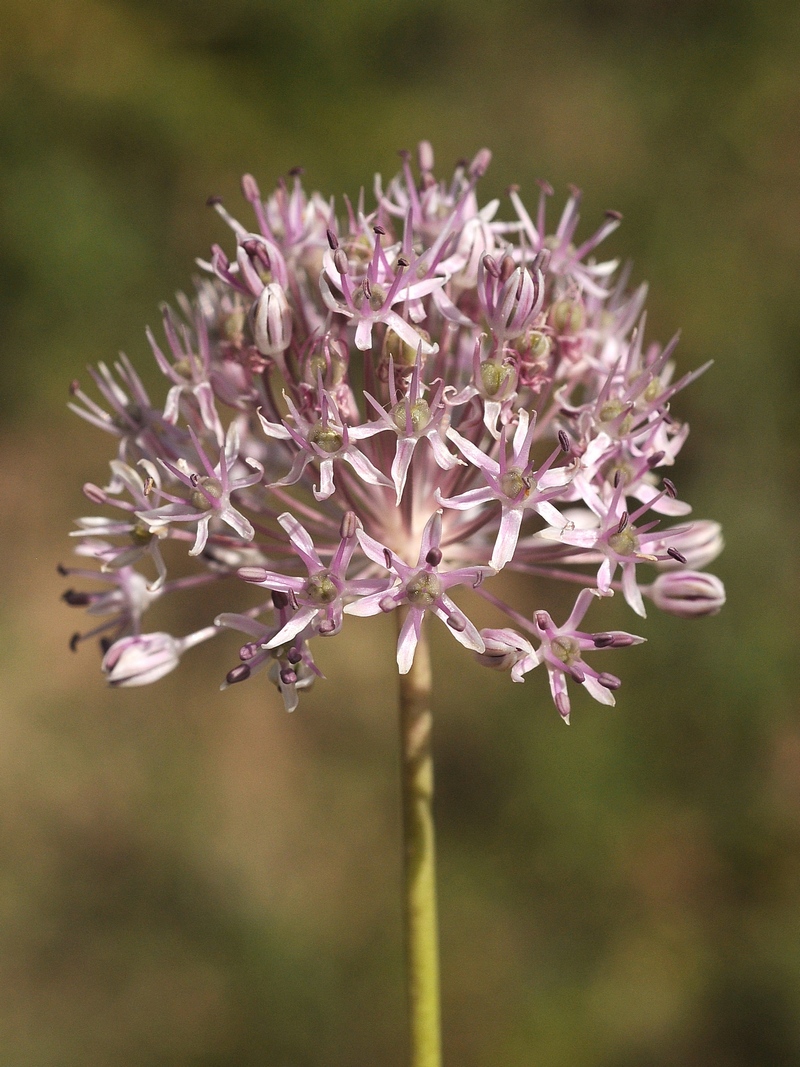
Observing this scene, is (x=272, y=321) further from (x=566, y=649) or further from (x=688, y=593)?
(x=688, y=593)

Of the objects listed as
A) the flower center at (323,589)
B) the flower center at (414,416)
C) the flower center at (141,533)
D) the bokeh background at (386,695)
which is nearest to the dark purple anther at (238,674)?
the flower center at (323,589)

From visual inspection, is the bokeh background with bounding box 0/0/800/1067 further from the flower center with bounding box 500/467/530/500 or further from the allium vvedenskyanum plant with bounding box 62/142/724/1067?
the flower center with bounding box 500/467/530/500

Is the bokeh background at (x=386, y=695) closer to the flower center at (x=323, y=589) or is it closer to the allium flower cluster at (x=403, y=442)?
the allium flower cluster at (x=403, y=442)

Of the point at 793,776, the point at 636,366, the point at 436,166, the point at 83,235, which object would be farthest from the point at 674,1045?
the point at 83,235

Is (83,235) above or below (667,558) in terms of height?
above

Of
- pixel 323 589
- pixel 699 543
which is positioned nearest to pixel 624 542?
pixel 699 543

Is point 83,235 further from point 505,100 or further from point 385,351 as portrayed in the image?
point 385,351
